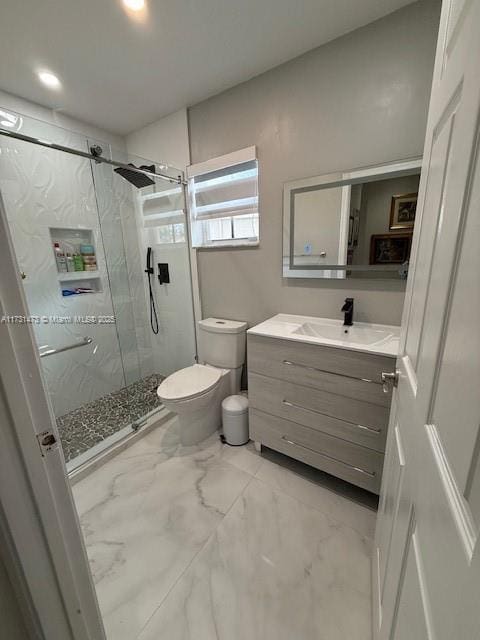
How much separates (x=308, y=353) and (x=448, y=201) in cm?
101

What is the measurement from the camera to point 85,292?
2.42 meters

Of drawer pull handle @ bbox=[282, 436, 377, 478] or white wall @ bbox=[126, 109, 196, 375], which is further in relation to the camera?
white wall @ bbox=[126, 109, 196, 375]

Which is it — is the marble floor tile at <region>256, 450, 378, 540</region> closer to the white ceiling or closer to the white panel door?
the white panel door

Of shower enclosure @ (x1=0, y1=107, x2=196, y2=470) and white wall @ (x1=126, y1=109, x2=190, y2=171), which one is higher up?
white wall @ (x1=126, y1=109, x2=190, y2=171)

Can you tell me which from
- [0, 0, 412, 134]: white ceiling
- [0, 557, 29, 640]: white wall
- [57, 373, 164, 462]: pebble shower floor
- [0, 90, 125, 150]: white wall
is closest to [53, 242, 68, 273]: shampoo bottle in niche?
[0, 90, 125, 150]: white wall

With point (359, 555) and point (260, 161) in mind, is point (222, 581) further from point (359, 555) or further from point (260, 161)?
point (260, 161)

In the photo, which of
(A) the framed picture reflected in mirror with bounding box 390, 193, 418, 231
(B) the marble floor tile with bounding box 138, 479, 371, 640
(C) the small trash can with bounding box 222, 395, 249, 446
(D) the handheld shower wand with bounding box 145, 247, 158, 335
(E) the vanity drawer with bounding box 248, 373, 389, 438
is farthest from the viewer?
(D) the handheld shower wand with bounding box 145, 247, 158, 335

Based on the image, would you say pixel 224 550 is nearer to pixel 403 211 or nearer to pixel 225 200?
pixel 403 211

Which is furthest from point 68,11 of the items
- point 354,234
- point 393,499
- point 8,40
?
point 393,499

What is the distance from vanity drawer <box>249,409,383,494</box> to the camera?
1.38 metres

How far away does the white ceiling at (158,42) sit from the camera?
1.27m

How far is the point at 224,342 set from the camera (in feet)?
6.81

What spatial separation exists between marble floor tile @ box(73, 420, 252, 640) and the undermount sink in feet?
3.36

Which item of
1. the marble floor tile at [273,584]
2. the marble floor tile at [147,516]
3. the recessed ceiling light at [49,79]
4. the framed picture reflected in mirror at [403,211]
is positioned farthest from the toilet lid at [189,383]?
the recessed ceiling light at [49,79]
